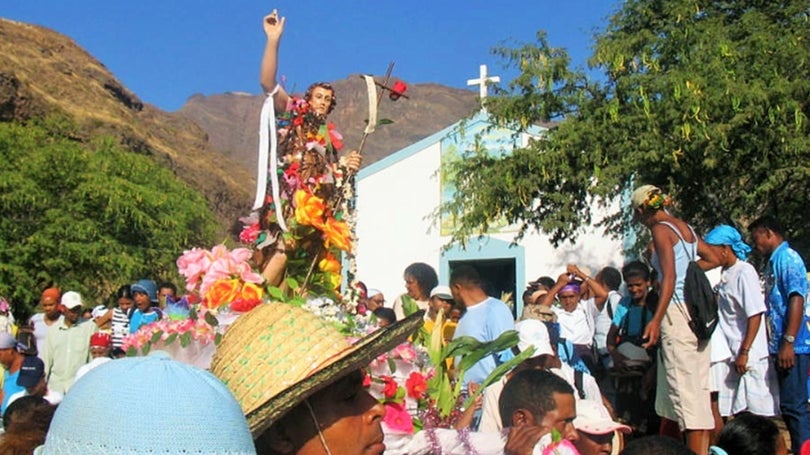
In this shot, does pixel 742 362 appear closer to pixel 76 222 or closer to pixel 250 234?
pixel 250 234

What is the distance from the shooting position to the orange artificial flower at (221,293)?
3.90 metres

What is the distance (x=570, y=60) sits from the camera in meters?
14.3

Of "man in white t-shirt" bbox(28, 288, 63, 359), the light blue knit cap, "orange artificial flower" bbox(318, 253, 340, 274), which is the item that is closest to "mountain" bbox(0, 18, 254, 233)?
"man in white t-shirt" bbox(28, 288, 63, 359)

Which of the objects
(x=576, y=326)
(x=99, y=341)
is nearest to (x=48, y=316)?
(x=99, y=341)

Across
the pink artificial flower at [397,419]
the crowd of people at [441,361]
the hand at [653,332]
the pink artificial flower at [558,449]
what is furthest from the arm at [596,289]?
the pink artificial flower at [397,419]

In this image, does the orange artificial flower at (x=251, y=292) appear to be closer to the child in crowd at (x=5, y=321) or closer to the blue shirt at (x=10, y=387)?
the blue shirt at (x=10, y=387)

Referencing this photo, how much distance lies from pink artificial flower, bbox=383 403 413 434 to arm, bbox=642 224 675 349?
8.08 feet

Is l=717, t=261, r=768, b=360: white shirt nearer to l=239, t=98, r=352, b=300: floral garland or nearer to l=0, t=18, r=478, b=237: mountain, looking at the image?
l=239, t=98, r=352, b=300: floral garland

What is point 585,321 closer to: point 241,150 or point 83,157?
point 83,157

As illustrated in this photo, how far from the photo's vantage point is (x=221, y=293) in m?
3.92

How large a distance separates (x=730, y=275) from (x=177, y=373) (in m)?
5.00

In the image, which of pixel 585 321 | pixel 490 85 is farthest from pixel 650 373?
pixel 490 85

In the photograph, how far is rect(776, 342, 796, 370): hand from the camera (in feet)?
18.7

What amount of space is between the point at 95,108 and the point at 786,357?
43.3 meters
